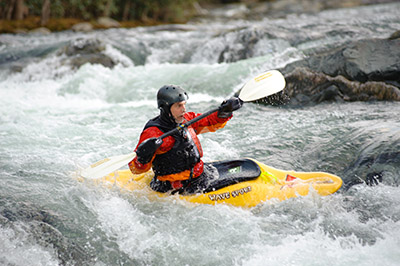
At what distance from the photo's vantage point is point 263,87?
399cm

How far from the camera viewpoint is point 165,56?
37.1ft

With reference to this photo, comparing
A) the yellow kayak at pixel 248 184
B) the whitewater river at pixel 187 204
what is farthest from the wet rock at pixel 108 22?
the yellow kayak at pixel 248 184

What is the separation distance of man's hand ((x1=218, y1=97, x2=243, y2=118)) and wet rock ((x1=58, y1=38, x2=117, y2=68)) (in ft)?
23.6

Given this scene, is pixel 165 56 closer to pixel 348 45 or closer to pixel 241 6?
pixel 348 45

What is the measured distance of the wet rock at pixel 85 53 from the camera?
10172 mm

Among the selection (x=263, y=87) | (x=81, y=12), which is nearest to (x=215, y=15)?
(x=81, y=12)

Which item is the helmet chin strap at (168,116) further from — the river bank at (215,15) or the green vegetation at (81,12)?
the green vegetation at (81,12)

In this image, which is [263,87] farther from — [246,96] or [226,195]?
[226,195]

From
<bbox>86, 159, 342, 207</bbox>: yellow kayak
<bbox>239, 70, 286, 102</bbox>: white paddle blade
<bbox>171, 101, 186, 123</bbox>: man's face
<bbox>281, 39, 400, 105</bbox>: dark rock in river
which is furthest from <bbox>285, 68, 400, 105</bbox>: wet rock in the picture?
<bbox>171, 101, 186, 123</bbox>: man's face

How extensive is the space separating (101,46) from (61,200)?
7754 millimetres

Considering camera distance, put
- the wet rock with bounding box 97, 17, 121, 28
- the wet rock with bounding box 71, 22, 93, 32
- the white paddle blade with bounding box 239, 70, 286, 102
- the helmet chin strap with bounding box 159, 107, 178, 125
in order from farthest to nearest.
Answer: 1. the wet rock with bounding box 97, 17, 121, 28
2. the wet rock with bounding box 71, 22, 93, 32
3. the white paddle blade with bounding box 239, 70, 286, 102
4. the helmet chin strap with bounding box 159, 107, 178, 125

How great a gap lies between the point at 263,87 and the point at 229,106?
2.00 feet

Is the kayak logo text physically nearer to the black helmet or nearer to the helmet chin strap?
the helmet chin strap

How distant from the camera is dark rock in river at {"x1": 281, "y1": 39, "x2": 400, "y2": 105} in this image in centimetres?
669
